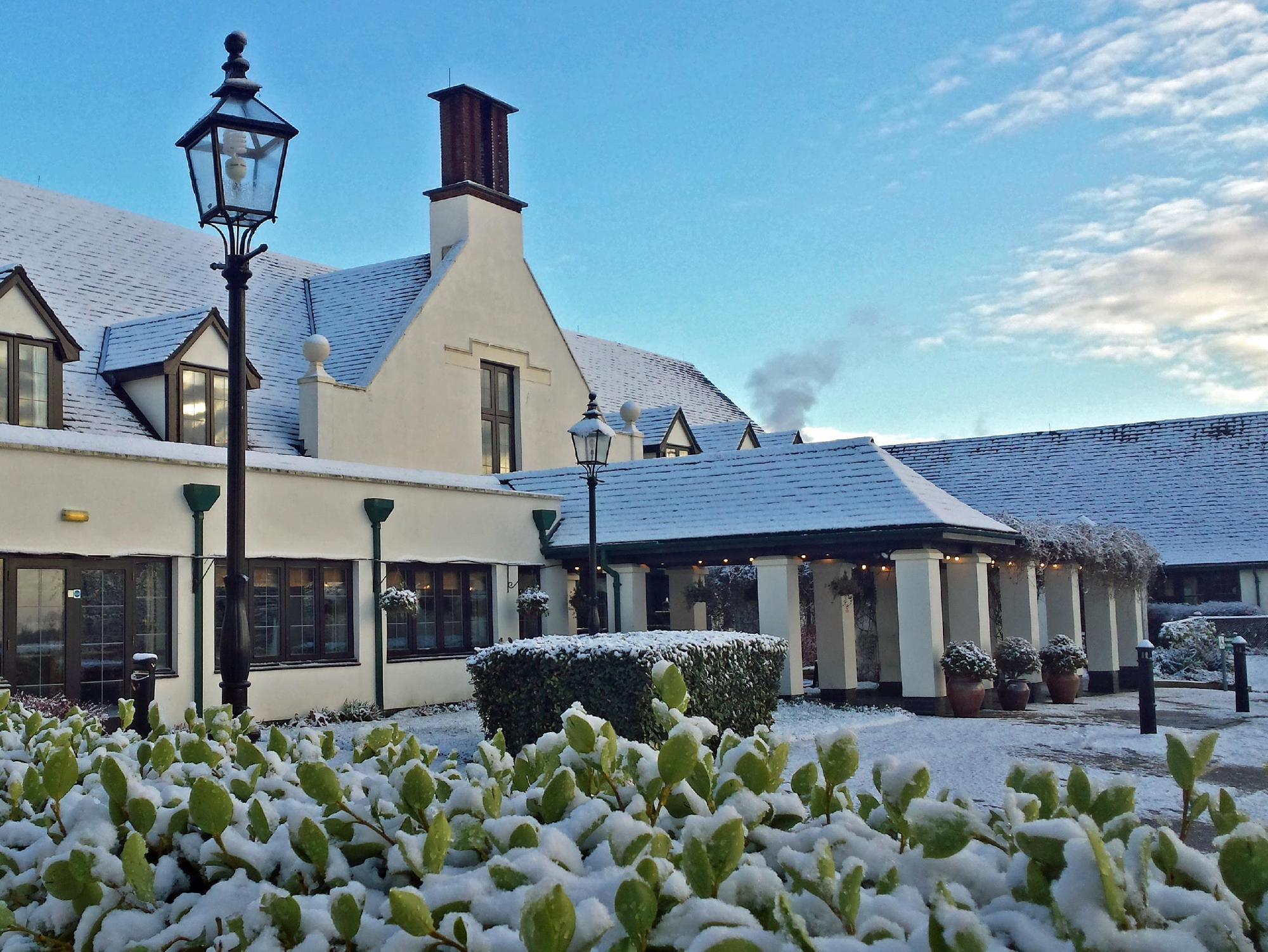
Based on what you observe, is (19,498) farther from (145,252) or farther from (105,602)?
(145,252)

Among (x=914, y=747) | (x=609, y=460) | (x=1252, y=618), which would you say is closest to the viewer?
→ (x=914, y=747)

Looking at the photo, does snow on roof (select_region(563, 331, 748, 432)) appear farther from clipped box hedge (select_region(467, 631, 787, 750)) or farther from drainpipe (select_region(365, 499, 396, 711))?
clipped box hedge (select_region(467, 631, 787, 750))

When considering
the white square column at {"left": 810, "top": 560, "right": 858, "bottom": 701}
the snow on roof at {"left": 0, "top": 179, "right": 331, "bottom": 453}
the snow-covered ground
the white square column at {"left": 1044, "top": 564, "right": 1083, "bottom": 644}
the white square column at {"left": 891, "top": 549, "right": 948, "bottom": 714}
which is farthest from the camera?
the white square column at {"left": 1044, "top": 564, "right": 1083, "bottom": 644}

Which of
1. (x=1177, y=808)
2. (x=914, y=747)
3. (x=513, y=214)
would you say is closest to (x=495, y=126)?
(x=513, y=214)

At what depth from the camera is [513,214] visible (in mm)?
25469

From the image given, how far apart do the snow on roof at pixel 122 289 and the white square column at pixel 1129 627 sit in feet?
52.1

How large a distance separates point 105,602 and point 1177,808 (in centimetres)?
1185

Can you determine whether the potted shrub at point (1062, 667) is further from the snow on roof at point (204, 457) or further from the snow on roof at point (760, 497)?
the snow on roof at point (204, 457)

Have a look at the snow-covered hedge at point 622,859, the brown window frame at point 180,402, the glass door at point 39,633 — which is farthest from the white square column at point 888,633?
the snow-covered hedge at point 622,859

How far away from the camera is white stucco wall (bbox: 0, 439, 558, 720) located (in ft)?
45.0

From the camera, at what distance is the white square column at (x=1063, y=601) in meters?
21.1

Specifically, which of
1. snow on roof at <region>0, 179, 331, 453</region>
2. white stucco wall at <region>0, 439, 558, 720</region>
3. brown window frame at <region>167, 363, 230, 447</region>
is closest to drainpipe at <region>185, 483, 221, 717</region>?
white stucco wall at <region>0, 439, 558, 720</region>

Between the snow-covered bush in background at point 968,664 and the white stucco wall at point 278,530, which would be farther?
the snow-covered bush in background at point 968,664

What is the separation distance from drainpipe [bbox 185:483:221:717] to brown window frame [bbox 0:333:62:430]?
229 cm
